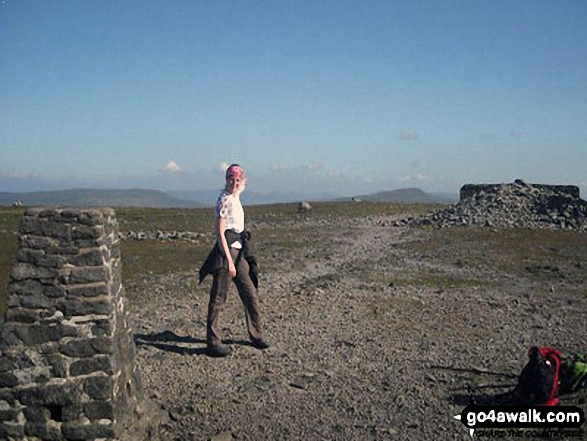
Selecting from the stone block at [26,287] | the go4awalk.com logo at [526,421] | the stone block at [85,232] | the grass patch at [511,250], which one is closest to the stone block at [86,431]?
the stone block at [26,287]

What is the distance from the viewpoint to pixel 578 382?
7699mm

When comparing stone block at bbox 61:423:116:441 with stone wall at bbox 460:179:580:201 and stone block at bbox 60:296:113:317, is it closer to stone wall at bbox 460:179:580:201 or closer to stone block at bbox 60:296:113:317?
stone block at bbox 60:296:113:317

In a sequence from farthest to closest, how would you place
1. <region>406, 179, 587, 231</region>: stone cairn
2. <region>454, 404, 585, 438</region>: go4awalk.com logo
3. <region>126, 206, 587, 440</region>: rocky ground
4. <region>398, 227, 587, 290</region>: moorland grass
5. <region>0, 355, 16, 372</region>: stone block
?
1. <region>406, 179, 587, 231</region>: stone cairn
2. <region>398, 227, 587, 290</region>: moorland grass
3. <region>126, 206, 587, 440</region>: rocky ground
4. <region>454, 404, 585, 438</region>: go4awalk.com logo
5. <region>0, 355, 16, 372</region>: stone block

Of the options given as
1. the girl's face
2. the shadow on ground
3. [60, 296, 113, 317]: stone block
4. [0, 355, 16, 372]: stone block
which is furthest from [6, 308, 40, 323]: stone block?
the shadow on ground

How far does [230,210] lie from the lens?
8.78 m

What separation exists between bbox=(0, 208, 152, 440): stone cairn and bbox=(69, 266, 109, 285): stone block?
11mm

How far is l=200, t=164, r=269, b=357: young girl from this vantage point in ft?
28.7

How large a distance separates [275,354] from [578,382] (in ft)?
16.9

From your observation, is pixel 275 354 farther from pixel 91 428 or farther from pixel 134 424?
pixel 91 428

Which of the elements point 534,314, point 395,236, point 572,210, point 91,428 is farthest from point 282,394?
point 572,210

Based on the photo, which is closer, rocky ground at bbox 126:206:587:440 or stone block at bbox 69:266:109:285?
stone block at bbox 69:266:109:285

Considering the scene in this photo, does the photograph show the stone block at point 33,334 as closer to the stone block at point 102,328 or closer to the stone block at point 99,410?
the stone block at point 102,328

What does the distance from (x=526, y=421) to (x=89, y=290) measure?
618cm

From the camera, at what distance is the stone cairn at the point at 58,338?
6.02m
